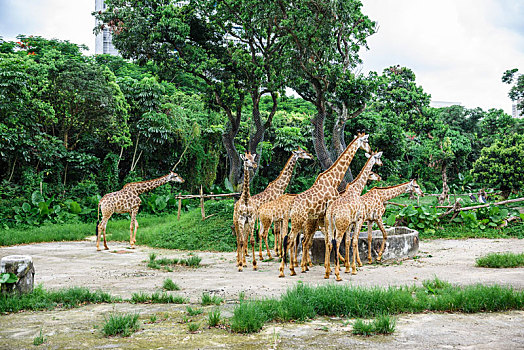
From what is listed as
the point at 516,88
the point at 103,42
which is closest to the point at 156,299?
the point at 516,88

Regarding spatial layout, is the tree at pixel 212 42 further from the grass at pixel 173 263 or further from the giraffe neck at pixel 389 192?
the grass at pixel 173 263

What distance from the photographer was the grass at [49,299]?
6605 millimetres

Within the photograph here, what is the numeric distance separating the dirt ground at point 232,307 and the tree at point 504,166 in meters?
6.51

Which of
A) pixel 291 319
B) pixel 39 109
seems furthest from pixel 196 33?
pixel 291 319

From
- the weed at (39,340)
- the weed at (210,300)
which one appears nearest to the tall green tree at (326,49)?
the weed at (210,300)

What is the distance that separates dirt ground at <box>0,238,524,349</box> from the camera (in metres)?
4.97

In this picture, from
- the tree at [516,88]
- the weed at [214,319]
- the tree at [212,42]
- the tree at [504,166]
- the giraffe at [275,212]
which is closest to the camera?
the weed at [214,319]

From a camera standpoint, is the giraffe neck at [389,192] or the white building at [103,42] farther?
the white building at [103,42]

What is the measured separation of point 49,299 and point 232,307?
2920 mm

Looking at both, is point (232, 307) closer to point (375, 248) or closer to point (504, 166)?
point (375, 248)

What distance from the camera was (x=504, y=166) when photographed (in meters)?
19.2

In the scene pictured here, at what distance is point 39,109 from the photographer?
19203mm

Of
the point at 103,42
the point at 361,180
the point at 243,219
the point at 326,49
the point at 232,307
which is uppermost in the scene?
the point at 103,42

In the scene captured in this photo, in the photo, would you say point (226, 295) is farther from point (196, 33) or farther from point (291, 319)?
point (196, 33)
